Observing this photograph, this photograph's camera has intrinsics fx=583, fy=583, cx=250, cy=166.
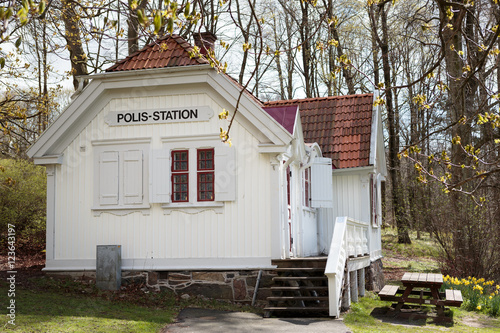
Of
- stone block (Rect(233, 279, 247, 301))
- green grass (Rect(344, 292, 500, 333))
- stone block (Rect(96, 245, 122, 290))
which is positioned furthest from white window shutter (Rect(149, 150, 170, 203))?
green grass (Rect(344, 292, 500, 333))

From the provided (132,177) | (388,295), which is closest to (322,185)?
(388,295)

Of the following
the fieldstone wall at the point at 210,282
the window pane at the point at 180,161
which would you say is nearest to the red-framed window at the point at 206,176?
the window pane at the point at 180,161

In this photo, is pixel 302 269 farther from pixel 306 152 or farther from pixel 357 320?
pixel 306 152

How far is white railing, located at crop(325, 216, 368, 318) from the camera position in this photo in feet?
34.0

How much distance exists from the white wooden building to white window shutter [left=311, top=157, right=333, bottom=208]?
0.97 meters

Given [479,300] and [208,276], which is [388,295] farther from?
[208,276]

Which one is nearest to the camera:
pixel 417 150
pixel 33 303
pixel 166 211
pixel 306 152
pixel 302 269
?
pixel 417 150

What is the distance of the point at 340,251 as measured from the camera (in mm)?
11180

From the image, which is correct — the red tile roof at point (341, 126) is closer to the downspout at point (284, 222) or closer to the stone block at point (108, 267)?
the downspout at point (284, 222)

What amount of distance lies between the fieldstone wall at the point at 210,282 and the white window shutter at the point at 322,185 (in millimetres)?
3150

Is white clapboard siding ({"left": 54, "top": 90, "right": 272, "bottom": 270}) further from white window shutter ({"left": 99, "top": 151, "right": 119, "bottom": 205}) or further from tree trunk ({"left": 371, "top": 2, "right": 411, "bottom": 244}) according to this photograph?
tree trunk ({"left": 371, "top": 2, "right": 411, "bottom": 244})

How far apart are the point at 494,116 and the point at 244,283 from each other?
625cm

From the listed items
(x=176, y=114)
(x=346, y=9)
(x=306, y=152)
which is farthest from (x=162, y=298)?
(x=346, y=9)

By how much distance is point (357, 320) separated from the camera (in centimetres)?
1100
